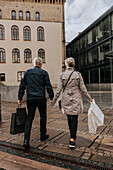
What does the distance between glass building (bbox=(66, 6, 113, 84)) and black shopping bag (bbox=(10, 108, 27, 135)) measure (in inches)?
1063

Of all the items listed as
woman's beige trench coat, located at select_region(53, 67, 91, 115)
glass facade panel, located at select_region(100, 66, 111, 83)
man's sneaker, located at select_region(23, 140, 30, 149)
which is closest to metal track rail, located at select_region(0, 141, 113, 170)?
man's sneaker, located at select_region(23, 140, 30, 149)

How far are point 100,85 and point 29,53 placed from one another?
14.5 metres

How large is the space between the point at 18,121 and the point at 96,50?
33200 millimetres

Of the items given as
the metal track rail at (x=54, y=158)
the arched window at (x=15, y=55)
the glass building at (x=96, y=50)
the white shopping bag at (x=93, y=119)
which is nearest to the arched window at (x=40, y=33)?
the arched window at (x=15, y=55)

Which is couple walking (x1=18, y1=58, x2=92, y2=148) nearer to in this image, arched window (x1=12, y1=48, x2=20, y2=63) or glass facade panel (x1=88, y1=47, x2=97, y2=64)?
arched window (x1=12, y1=48, x2=20, y2=63)

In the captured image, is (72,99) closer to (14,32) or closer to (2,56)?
(2,56)

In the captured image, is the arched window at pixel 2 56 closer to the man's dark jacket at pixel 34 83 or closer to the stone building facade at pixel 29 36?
the stone building facade at pixel 29 36

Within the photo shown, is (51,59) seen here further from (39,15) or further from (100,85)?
(100,85)

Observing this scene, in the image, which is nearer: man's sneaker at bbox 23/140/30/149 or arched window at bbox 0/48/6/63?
man's sneaker at bbox 23/140/30/149

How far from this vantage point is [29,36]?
3152 cm

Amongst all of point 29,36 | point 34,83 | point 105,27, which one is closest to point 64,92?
point 34,83

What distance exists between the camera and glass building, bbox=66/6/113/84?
30.7 metres

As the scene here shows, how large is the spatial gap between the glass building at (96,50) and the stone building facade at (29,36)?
7145mm

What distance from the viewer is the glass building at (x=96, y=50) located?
30.7m
